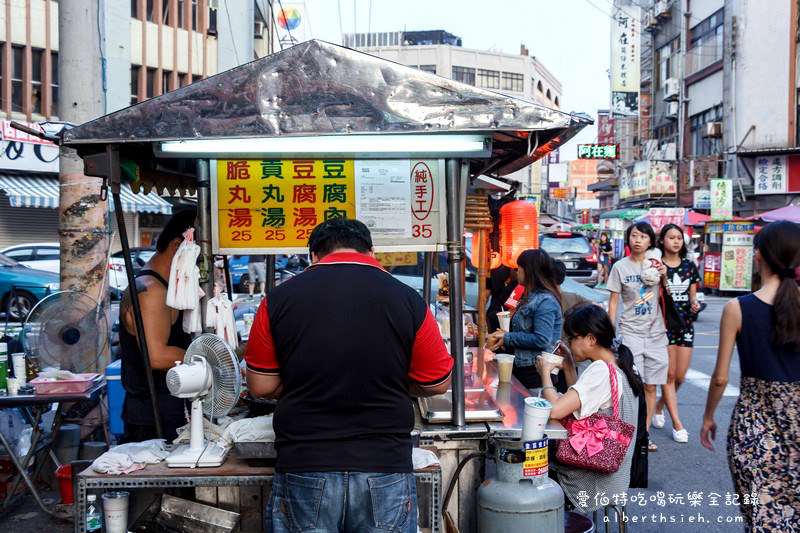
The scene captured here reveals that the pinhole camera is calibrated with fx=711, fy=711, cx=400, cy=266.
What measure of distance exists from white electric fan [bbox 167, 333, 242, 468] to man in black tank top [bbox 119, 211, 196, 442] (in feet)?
2.17

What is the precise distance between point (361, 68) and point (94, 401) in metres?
4.13

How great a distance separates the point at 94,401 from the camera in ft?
20.0

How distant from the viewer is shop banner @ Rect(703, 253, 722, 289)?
23.4 metres

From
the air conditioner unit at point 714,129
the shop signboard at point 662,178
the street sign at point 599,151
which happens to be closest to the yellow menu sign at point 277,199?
the air conditioner unit at point 714,129

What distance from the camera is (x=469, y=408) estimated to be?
13.8 feet

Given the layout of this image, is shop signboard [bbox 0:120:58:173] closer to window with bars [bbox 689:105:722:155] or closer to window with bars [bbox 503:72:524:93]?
window with bars [bbox 689:105:722:155]

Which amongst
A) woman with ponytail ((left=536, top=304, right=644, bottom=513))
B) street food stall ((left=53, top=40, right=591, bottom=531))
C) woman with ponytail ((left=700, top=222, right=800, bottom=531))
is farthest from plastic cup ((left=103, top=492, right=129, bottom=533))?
woman with ponytail ((left=700, top=222, right=800, bottom=531))

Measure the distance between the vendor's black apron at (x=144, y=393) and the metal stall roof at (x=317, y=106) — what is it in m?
1.01

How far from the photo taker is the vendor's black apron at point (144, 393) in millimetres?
4160

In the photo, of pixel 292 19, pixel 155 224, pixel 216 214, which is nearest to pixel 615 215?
pixel 292 19

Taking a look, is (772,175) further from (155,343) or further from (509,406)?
(155,343)

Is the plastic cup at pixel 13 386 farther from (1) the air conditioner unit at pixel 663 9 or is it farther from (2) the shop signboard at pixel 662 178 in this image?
(1) the air conditioner unit at pixel 663 9

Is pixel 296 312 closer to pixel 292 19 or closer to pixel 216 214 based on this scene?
pixel 216 214

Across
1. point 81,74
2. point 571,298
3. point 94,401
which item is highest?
point 81,74
